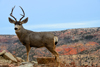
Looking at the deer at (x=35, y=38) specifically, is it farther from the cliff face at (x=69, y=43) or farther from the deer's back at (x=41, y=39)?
the cliff face at (x=69, y=43)

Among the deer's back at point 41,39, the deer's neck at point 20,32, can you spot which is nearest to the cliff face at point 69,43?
the deer's neck at point 20,32

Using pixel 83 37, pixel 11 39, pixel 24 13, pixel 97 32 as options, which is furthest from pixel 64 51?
pixel 24 13

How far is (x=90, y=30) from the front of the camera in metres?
34.8

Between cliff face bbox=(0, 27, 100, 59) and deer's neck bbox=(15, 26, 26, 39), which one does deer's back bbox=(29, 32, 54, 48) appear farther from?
cliff face bbox=(0, 27, 100, 59)

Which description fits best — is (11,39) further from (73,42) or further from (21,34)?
(21,34)

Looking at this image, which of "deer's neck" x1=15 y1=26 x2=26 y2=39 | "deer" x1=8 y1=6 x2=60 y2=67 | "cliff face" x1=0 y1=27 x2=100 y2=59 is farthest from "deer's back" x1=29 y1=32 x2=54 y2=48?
"cliff face" x1=0 y1=27 x2=100 y2=59

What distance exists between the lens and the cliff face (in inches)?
1035

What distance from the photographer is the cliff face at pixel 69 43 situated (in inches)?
1035

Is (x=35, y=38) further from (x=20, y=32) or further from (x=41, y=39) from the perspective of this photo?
(x=20, y=32)

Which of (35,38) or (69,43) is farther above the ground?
(35,38)

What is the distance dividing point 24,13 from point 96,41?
72.4 ft

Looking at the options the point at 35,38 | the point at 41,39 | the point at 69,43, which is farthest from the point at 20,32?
the point at 69,43

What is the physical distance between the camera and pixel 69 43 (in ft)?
101

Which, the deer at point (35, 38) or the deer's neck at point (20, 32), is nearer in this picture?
the deer at point (35, 38)
